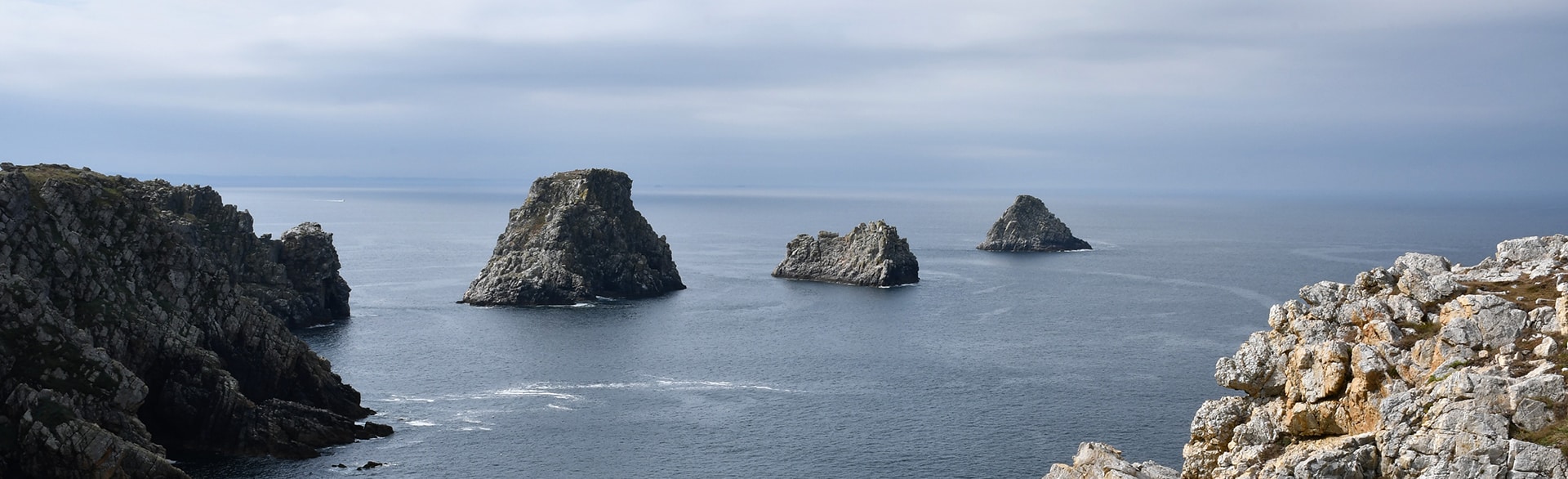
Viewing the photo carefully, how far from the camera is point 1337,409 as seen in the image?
135 feet

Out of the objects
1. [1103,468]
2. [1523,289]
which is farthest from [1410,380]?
[1103,468]

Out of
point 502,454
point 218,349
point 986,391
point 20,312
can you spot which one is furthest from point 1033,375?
point 20,312

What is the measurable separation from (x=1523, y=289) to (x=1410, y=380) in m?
6.15

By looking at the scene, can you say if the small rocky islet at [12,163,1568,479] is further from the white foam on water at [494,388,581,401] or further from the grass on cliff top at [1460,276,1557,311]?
the white foam on water at [494,388,581,401]

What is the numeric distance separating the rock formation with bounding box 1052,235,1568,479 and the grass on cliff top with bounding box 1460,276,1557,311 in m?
0.07

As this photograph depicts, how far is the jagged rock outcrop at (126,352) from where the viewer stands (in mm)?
72625

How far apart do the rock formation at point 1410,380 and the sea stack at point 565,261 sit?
144323 mm

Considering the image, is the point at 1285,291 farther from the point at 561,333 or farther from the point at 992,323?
the point at 561,333

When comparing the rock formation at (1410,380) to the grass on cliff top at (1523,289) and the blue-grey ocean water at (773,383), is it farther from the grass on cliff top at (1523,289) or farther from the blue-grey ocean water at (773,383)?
the blue-grey ocean water at (773,383)

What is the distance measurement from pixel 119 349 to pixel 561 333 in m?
70.0

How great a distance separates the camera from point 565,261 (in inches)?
7298

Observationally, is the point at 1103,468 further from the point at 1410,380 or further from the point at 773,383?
the point at 773,383

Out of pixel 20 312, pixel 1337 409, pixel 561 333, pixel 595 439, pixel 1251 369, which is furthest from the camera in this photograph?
pixel 561 333

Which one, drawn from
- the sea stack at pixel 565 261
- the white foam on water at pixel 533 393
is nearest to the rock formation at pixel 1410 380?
the white foam on water at pixel 533 393
